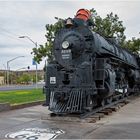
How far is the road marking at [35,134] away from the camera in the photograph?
9555 millimetres

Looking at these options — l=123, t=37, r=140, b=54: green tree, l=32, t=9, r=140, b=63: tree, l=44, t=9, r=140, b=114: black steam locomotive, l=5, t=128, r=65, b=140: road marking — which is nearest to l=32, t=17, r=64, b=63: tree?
l=32, t=9, r=140, b=63: tree

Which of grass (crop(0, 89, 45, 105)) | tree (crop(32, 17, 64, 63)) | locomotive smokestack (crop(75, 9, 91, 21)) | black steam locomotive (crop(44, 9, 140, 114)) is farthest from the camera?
tree (crop(32, 17, 64, 63))

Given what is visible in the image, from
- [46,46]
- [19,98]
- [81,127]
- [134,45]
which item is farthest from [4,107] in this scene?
[134,45]

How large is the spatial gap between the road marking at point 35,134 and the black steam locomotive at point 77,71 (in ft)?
8.96

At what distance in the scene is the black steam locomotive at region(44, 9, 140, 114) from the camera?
13.5 meters

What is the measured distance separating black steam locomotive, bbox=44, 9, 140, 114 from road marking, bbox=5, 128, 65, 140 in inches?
108

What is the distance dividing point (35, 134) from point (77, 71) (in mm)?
4444

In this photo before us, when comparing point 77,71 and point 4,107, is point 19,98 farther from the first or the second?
point 77,71

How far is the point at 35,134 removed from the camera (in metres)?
10.0

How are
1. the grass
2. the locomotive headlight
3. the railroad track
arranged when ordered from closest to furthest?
1. the railroad track
2. the locomotive headlight
3. the grass

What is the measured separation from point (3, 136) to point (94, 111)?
18.5 feet

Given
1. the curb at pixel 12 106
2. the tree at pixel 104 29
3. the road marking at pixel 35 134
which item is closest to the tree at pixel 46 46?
the tree at pixel 104 29

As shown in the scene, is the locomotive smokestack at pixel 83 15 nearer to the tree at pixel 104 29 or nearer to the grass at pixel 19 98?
the grass at pixel 19 98

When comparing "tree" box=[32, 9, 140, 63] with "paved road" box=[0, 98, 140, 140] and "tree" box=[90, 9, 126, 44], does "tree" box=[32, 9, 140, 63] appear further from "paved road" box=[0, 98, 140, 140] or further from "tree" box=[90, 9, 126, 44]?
"paved road" box=[0, 98, 140, 140]
